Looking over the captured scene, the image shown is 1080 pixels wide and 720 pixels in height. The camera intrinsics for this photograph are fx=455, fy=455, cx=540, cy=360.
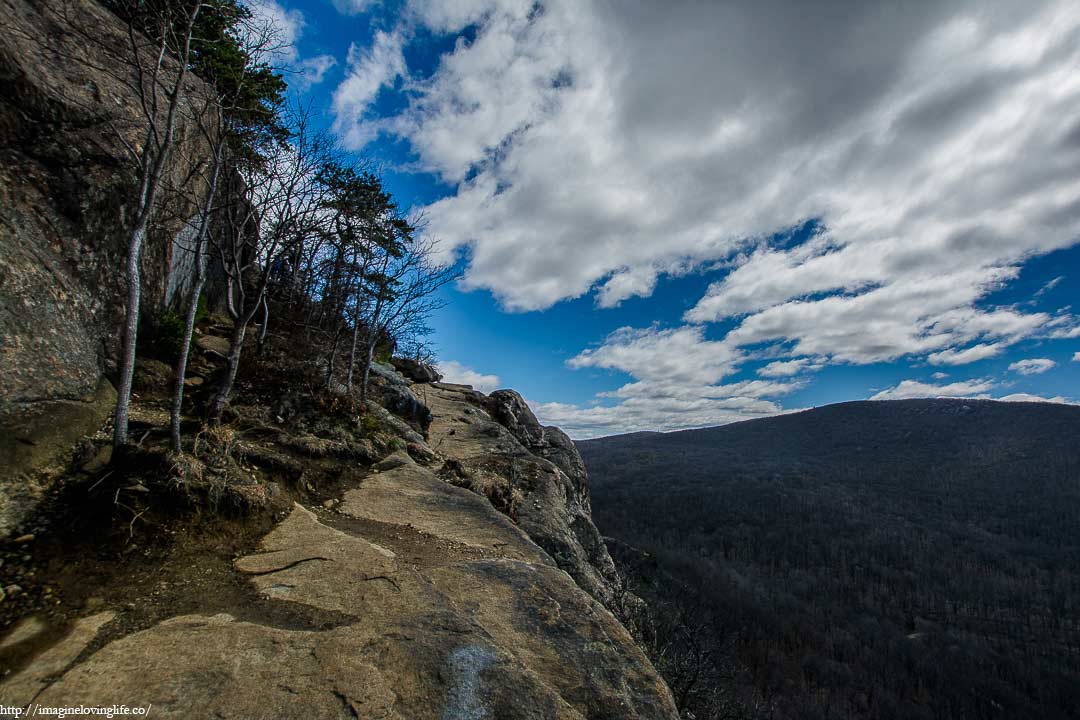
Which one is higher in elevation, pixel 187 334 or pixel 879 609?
pixel 187 334


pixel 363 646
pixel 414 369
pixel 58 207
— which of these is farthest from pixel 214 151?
pixel 414 369

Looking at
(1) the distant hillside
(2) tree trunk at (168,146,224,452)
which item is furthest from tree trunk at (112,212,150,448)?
(1) the distant hillside

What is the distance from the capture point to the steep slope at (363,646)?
12.1ft

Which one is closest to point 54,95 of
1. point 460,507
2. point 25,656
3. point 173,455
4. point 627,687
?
point 173,455

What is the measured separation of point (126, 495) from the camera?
5.90 meters

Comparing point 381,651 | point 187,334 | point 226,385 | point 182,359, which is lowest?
point 381,651

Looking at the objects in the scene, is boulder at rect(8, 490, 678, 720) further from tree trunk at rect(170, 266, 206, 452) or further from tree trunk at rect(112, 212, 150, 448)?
tree trunk at rect(112, 212, 150, 448)

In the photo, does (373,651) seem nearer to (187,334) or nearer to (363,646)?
(363,646)

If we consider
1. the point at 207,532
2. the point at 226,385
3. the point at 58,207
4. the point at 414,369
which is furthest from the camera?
the point at 414,369

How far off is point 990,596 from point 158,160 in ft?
681

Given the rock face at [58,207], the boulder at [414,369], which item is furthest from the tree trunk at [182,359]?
the boulder at [414,369]

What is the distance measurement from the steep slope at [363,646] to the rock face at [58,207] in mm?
3709

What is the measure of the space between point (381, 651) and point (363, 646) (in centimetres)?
19

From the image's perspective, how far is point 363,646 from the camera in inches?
176
